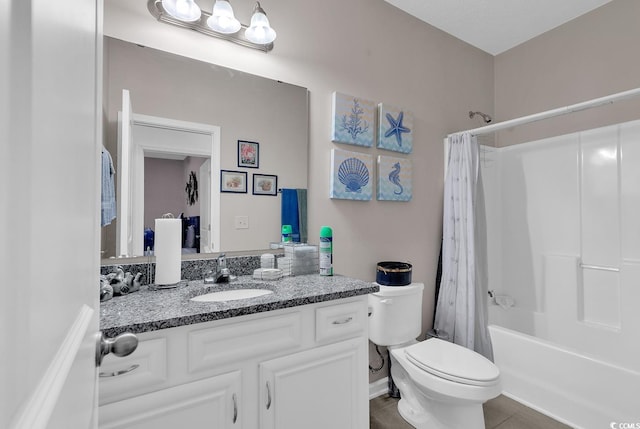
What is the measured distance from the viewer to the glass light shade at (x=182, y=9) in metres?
1.36

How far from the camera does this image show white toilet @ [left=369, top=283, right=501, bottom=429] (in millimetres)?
1401

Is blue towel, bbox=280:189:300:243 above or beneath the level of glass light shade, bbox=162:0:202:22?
beneath

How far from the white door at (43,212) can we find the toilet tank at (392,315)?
1.52 m

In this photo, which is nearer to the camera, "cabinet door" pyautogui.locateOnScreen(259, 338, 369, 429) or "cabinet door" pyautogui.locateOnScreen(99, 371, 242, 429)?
"cabinet door" pyautogui.locateOnScreen(99, 371, 242, 429)

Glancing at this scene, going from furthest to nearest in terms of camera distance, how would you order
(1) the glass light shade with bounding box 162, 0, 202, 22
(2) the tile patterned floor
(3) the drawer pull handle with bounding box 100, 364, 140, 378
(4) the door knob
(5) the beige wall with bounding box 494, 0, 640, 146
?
(5) the beige wall with bounding box 494, 0, 640, 146
(2) the tile patterned floor
(1) the glass light shade with bounding box 162, 0, 202, 22
(3) the drawer pull handle with bounding box 100, 364, 140, 378
(4) the door knob

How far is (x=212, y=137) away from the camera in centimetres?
151

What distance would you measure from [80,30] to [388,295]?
171cm

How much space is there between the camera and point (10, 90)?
21cm

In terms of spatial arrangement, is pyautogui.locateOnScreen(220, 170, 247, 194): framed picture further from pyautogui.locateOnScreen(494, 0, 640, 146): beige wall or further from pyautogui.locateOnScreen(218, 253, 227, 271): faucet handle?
pyautogui.locateOnScreen(494, 0, 640, 146): beige wall

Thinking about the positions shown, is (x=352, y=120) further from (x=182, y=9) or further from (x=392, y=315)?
(x=392, y=315)

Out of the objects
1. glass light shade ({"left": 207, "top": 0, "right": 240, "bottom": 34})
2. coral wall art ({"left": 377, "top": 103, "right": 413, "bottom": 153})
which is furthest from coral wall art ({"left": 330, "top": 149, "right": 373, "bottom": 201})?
glass light shade ({"left": 207, "top": 0, "right": 240, "bottom": 34})

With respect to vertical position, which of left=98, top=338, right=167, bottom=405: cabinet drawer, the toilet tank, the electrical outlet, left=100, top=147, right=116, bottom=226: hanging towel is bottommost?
the toilet tank

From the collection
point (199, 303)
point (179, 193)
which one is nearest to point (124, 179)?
point (179, 193)

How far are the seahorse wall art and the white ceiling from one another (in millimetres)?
1096
